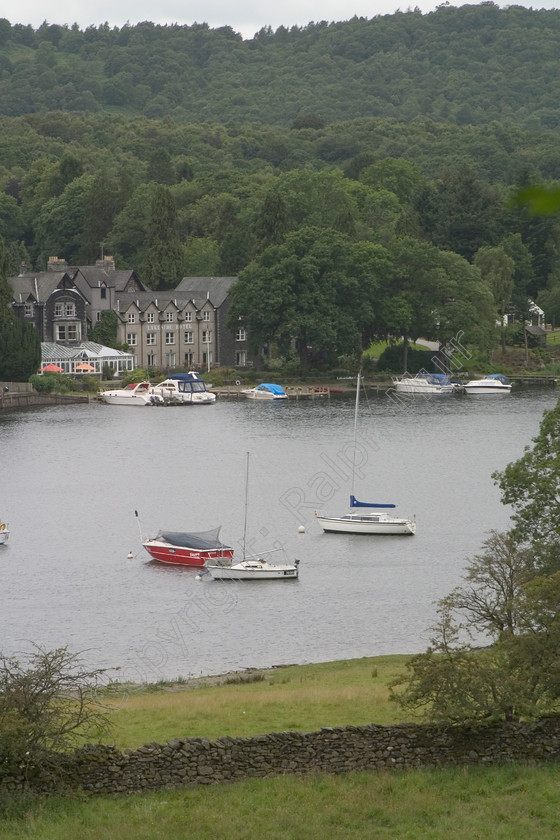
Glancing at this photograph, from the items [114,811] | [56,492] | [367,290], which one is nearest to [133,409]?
[367,290]

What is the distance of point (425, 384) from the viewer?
109875 mm

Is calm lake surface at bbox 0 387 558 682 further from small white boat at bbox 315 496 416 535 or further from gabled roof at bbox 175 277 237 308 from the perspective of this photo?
gabled roof at bbox 175 277 237 308

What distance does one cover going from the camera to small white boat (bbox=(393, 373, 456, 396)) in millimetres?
109000

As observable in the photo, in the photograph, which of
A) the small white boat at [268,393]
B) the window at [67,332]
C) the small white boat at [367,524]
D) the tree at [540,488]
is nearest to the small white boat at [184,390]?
the small white boat at [268,393]

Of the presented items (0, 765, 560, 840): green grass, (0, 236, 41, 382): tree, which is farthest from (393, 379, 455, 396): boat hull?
(0, 765, 560, 840): green grass

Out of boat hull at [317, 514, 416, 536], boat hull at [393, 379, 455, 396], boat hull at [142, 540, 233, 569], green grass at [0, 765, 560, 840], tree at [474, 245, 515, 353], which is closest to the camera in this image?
green grass at [0, 765, 560, 840]

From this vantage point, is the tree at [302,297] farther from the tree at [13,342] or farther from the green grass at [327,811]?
the green grass at [327,811]

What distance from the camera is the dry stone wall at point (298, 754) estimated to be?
71.7 ft

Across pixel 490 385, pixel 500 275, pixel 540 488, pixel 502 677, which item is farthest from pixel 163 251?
pixel 502 677

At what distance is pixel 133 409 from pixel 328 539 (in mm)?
47460

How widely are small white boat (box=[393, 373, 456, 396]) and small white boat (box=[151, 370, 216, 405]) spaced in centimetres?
1552

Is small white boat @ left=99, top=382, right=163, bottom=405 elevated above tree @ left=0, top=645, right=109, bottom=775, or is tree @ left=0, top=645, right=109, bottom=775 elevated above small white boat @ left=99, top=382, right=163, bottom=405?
tree @ left=0, top=645, right=109, bottom=775

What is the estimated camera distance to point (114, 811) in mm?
21109

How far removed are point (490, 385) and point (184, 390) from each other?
79.8ft
